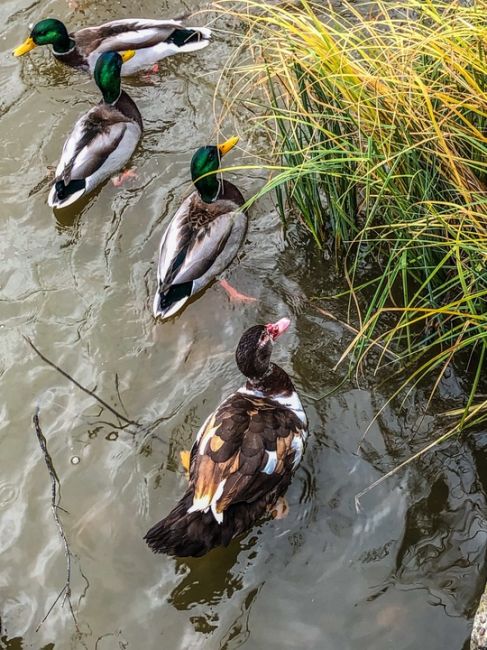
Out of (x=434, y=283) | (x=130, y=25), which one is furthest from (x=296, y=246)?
(x=130, y=25)

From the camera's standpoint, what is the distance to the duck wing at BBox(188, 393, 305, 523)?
12.3 ft

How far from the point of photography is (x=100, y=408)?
15.2 ft

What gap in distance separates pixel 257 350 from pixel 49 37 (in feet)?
11.9

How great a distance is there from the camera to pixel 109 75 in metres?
6.02

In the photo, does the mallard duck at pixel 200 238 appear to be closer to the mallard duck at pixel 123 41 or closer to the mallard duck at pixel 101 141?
the mallard duck at pixel 101 141

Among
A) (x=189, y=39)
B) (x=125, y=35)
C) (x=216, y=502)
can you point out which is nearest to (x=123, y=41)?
(x=125, y=35)

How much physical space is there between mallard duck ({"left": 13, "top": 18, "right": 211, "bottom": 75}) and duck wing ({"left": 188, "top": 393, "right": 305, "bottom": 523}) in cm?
356

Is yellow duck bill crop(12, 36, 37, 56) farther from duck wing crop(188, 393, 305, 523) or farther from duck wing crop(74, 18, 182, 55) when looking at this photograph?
duck wing crop(188, 393, 305, 523)

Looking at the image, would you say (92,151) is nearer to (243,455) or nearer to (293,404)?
(293,404)

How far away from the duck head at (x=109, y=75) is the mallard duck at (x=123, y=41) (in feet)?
1.63

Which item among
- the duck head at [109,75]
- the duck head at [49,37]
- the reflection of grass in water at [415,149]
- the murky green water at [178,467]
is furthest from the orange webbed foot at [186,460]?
the duck head at [49,37]

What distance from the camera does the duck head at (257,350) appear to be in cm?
419

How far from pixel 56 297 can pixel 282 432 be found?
193cm

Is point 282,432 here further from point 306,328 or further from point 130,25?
point 130,25
